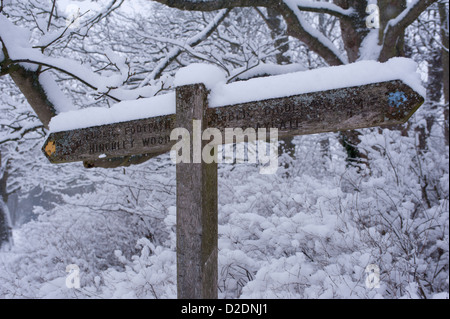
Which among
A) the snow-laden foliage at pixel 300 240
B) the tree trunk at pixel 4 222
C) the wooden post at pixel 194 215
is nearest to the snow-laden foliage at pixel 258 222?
the snow-laden foliage at pixel 300 240

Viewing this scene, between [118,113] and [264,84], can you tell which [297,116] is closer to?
[264,84]

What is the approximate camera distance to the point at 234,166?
21.7 ft

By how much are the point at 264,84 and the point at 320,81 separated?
29cm

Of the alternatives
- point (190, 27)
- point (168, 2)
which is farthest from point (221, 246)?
point (190, 27)

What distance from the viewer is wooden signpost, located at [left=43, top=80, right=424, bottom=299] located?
1.71 metres

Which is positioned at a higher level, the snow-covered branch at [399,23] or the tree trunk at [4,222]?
the snow-covered branch at [399,23]

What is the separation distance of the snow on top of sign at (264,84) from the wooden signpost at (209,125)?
1.3 inches

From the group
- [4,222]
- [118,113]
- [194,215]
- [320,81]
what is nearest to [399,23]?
[320,81]

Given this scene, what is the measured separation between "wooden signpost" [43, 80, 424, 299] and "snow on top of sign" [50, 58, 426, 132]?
0.03 m

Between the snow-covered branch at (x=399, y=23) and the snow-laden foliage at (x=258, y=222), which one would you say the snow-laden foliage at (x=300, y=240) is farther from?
the snow-covered branch at (x=399, y=23)

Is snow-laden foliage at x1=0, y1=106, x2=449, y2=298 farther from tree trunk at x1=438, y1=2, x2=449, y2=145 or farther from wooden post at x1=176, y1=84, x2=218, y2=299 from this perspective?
tree trunk at x1=438, y1=2, x2=449, y2=145

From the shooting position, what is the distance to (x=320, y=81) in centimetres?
184

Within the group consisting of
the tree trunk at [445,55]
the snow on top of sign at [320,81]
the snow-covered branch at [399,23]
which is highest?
the tree trunk at [445,55]

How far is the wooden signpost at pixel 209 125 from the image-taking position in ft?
5.61
